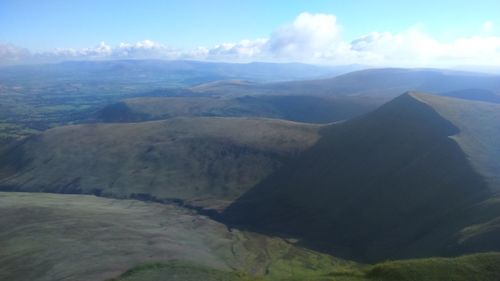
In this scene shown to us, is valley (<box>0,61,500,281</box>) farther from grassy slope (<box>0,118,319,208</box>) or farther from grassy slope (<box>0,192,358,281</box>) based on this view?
grassy slope (<box>0,118,319,208</box>)

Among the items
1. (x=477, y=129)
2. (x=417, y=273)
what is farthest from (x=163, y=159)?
(x=417, y=273)

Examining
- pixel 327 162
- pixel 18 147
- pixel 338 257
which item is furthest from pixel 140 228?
pixel 18 147

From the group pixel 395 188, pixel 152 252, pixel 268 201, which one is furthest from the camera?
pixel 268 201

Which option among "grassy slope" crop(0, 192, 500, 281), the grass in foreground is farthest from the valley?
"grassy slope" crop(0, 192, 500, 281)

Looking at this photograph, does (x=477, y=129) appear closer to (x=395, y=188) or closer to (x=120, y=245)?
(x=395, y=188)

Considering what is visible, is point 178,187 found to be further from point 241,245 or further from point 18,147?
point 18,147

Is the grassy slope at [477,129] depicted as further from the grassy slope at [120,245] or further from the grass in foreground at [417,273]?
the grass in foreground at [417,273]

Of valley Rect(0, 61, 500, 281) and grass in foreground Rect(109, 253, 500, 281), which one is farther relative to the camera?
valley Rect(0, 61, 500, 281)
